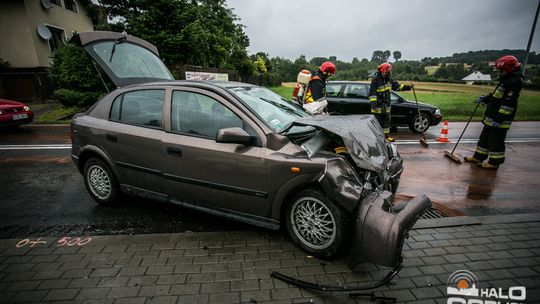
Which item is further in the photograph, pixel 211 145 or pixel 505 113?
pixel 505 113

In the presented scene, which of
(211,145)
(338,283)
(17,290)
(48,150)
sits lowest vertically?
(338,283)

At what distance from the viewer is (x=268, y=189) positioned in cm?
292

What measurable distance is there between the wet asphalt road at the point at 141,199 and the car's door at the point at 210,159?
558 mm

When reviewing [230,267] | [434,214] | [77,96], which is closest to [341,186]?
[230,267]

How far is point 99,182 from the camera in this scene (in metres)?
3.97

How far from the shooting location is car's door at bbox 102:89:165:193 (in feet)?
11.3

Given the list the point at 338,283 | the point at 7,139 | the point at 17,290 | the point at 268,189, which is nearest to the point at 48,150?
the point at 7,139

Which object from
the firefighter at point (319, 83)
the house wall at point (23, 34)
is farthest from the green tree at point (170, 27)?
the firefighter at point (319, 83)

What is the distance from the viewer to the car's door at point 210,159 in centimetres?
296

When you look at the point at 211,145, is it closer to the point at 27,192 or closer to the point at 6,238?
the point at 6,238

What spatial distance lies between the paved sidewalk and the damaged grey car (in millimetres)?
304

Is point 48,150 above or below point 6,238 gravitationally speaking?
above

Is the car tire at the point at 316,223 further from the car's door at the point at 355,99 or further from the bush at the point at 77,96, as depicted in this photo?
the bush at the point at 77,96

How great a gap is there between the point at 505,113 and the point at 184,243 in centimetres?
652
